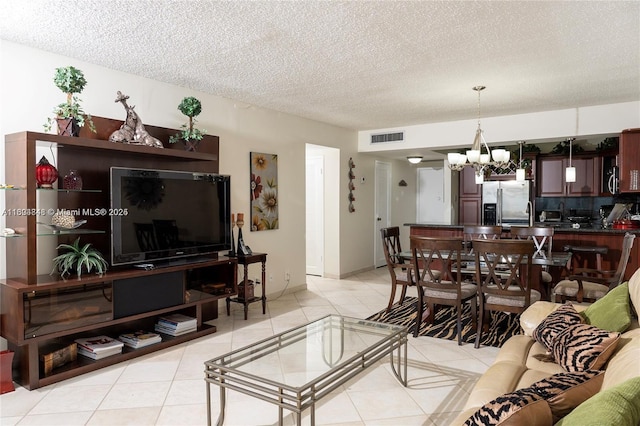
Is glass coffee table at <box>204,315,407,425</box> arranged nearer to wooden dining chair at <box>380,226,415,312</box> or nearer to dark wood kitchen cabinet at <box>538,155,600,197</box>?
wooden dining chair at <box>380,226,415,312</box>

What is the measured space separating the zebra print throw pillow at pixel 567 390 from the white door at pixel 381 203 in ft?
21.1

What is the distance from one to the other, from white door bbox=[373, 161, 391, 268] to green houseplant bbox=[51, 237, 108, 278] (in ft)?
17.5

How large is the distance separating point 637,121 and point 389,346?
4658 millimetres

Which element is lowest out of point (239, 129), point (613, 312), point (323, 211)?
point (613, 312)

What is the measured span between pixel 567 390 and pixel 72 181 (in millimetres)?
3401

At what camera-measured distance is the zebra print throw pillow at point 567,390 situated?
1.27 metres

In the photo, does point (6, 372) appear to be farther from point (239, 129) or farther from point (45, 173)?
point (239, 129)

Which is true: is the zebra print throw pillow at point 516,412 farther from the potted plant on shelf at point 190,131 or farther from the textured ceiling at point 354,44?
the potted plant on shelf at point 190,131

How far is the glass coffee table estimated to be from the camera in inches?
78.8

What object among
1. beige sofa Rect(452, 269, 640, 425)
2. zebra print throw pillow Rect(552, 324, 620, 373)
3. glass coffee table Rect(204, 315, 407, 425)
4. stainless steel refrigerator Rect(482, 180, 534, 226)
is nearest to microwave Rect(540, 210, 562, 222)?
stainless steel refrigerator Rect(482, 180, 534, 226)

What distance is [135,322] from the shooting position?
3.94m

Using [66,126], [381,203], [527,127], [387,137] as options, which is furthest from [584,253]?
[66,126]

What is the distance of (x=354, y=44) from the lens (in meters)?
3.26

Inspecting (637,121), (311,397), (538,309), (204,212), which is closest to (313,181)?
(204,212)
